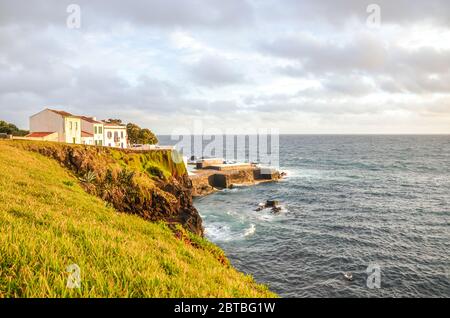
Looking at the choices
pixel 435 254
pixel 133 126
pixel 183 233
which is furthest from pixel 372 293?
pixel 133 126

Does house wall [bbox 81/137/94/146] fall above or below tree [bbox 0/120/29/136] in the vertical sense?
below

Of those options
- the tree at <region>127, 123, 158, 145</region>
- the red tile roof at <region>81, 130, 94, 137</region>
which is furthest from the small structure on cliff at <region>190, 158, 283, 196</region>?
the red tile roof at <region>81, 130, 94, 137</region>

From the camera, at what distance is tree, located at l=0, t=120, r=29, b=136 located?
5804 centimetres

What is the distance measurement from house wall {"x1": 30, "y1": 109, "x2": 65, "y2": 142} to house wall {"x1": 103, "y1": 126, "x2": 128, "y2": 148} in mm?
12452

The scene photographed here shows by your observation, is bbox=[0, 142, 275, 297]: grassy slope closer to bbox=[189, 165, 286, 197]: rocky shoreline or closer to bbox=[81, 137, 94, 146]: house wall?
bbox=[81, 137, 94, 146]: house wall

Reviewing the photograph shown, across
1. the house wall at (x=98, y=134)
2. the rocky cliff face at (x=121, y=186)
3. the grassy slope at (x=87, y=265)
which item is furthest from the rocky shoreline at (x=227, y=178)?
the grassy slope at (x=87, y=265)

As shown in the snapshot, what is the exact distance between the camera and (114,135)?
7144 cm

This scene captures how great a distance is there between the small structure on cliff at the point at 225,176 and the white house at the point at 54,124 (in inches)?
1205

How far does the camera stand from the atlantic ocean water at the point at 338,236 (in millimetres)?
30812

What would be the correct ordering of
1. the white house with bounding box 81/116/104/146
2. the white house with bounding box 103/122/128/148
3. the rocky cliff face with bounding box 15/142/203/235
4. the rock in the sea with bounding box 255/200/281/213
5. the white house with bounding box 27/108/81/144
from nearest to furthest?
the rocky cliff face with bounding box 15/142/203/235
the white house with bounding box 27/108/81/144
the rock in the sea with bounding box 255/200/281/213
the white house with bounding box 81/116/104/146
the white house with bounding box 103/122/128/148

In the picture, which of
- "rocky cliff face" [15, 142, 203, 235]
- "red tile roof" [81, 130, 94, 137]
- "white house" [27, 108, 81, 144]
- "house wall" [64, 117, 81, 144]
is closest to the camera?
"rocky cliff face" [15, 142, 203, 235]

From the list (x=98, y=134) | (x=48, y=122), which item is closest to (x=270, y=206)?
(x=98, y=134)

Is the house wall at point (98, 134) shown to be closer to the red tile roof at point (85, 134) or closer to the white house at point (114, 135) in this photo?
the white house at point (114, 135)
